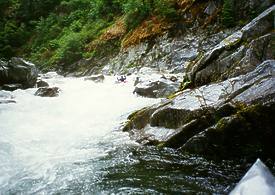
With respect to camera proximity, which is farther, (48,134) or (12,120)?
(12,120)

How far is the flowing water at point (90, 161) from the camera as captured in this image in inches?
196

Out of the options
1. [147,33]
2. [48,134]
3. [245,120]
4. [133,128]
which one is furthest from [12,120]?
[147,33]

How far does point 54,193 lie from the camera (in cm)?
488

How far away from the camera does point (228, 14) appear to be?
562 inches

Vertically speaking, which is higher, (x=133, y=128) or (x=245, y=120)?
(x=245, y=120)

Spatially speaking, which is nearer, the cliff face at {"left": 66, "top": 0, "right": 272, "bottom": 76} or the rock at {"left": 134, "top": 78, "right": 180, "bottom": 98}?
the rock at {"left": 134, "top": 78, "right": 180, "bottom": 98}

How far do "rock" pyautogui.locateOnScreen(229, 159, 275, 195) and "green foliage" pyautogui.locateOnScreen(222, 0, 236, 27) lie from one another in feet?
36.1

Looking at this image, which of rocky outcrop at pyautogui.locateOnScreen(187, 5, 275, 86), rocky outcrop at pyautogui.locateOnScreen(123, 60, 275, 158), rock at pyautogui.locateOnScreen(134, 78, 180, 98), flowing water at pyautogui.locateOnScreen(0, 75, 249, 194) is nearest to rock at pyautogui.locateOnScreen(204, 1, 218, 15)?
rock at pyautogui.locateOnScreen(134, 78, 180, 98)

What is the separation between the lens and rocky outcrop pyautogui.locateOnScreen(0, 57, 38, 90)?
49.4 ft

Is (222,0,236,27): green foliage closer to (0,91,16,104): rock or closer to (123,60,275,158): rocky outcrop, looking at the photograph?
(123,60,275,158): rocky outcrop

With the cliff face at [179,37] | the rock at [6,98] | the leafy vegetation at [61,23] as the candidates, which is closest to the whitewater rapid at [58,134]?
the rock at [6,98]

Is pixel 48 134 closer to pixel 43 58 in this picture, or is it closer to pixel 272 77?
pixel 272 77

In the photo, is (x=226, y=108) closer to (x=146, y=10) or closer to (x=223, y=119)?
(x=223, y=119)

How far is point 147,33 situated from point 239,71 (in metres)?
10.1
